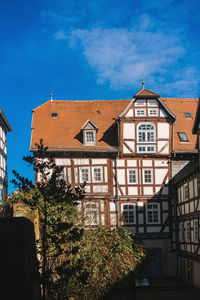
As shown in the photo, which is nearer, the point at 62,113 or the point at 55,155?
the point at 55,155

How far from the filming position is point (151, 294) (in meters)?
21.1

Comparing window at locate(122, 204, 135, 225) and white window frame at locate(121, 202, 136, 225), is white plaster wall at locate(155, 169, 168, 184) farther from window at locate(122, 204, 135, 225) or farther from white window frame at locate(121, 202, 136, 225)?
window at locate(122, 204, 135, 225)

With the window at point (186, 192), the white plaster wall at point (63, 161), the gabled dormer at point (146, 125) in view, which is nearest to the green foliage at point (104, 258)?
the window at point (186, 192)

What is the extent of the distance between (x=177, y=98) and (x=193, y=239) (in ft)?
38.8

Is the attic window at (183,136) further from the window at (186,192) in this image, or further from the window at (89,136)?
the window at (89,136)

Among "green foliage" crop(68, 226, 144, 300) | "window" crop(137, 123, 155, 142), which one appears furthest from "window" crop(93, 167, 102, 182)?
"green foliage" crop(68, 226, 144, 300)

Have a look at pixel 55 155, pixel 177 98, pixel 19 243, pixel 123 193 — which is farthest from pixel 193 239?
pixel 19 243

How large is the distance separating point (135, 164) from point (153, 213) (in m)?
3.36

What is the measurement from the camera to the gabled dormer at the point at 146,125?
26.8 meters

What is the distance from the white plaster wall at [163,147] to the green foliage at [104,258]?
10156mm

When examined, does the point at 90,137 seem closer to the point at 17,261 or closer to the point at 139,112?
the point at 139,112

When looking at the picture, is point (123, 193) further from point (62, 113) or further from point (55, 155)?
point (62, 113)

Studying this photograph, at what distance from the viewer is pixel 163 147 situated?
26.8 meters

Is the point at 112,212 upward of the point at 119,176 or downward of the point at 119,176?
downward
